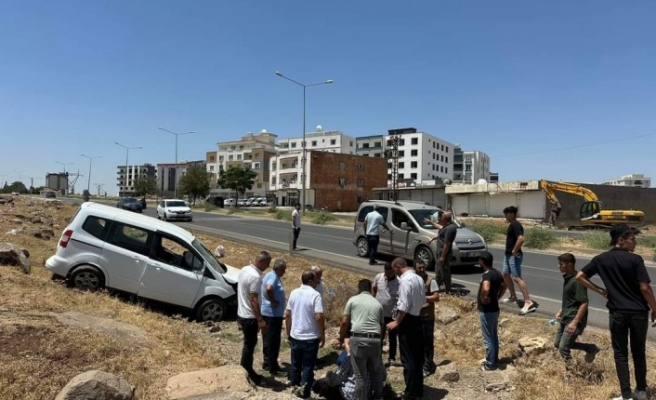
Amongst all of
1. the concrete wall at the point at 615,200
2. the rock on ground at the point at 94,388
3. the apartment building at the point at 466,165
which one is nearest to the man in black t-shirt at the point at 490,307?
the rock on ground at the point at 94,388

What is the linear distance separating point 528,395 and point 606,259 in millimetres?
1790

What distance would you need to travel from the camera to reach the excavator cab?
1345 inches

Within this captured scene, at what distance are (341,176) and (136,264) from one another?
71971 millimetres

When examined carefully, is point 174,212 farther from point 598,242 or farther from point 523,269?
point 598,242

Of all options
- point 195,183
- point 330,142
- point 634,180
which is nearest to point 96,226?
point 195,183

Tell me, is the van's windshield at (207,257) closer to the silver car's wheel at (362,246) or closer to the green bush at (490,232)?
the silver car's wheel at (362,246)

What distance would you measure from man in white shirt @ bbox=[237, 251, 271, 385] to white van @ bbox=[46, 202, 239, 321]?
3142 millimetres

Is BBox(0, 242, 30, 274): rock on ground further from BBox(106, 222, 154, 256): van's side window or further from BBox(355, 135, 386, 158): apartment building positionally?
BBox(355, 135, 386, 158): apartment building

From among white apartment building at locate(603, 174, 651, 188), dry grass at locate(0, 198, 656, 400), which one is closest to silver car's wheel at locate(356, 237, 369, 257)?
dry grass at locate(0, 198, 656, 400)

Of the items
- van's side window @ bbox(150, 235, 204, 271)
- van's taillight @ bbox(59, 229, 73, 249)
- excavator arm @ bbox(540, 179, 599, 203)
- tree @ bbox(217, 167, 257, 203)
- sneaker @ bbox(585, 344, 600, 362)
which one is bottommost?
sneaker @ bbox(585, 344, 600, 362)

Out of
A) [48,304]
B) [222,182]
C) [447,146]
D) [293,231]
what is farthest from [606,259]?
[447,146]

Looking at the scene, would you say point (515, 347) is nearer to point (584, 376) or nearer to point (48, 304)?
point (584, 376)

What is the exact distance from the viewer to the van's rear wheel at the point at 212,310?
29.7 ft

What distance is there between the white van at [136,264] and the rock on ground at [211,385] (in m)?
3.61
